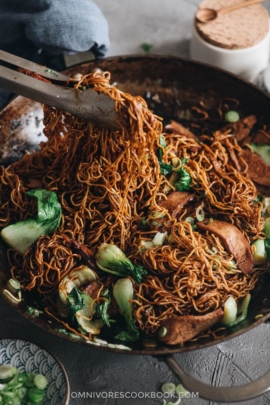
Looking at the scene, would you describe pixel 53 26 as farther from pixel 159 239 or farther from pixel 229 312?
pixel 229 312

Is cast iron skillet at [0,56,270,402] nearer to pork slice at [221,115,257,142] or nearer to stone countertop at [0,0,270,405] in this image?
pork slice at [221,115,257,142]

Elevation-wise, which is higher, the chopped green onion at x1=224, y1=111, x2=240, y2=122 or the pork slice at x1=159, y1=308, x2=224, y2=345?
the chopped green onion at x1=224, y1=111, x2=240, y2=122

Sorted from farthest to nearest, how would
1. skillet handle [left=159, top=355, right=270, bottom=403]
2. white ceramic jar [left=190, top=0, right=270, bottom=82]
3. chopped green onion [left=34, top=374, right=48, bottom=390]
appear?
white ceramic jar [left=190, top=0, right=270, bottom=82] → chopped green onion [left=34, top=374, right=48, bottom=390] → skillet handle [left=159, top=355, right=270, bottom=403]

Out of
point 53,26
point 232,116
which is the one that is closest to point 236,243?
point 232,116

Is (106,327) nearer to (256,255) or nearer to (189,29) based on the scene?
(256,255)

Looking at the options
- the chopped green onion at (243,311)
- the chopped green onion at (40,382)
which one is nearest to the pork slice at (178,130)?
the chopped green onion at (243,311)

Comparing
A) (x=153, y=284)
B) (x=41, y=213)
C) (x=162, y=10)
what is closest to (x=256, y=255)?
(x=153, y=284)

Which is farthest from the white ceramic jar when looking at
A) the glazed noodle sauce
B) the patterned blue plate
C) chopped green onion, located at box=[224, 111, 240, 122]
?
the patterned blue plate
